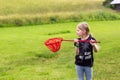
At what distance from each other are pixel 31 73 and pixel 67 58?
2.62 m

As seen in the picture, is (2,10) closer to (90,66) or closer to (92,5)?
(92,5)

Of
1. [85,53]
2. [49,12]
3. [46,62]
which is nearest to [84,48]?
[85,53]

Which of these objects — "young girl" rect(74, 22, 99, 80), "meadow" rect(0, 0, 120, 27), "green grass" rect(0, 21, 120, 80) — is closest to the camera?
"young girl" rect(74, 22, 99, 80)

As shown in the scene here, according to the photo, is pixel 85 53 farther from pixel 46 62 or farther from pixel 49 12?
pixel 49 12

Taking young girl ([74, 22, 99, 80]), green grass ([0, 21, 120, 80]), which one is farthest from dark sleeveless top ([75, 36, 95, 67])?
green grass ([0, 21, 120, 80])

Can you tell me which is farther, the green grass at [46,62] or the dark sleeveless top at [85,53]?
the green grass at [46,62]

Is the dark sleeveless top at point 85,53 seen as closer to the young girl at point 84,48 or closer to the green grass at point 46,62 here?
the young girl at point 84,48

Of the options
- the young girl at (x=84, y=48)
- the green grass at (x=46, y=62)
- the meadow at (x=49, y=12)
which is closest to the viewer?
the young girl at (x=84, y=48)

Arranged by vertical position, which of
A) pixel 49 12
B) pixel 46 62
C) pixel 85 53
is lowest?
pixel 49 12

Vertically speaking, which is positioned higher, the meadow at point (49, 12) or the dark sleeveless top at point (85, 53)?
the dark sleeveless top at point (85, 53)

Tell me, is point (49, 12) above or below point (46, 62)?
below

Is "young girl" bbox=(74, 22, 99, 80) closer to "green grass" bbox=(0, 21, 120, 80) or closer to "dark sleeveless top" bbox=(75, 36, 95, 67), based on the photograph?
"dark sleeveless top" bbox=(75, 36, 95, 67)

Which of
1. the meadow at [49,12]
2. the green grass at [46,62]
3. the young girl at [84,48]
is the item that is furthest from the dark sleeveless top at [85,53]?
the meadow at [49,12]

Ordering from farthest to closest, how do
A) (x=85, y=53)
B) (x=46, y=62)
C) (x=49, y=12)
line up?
(x=49, y=12), (x=46, y=62), (x=85, y=53)
